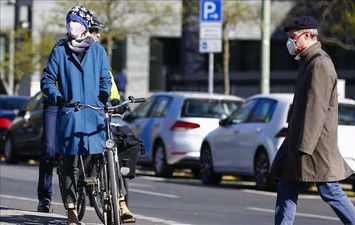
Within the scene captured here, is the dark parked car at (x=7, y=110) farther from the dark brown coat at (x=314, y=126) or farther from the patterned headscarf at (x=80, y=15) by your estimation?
the dark brown coat at (x=314, y=126)

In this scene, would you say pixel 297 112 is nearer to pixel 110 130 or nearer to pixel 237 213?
pixel 110 130

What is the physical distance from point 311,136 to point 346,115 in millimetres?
9978

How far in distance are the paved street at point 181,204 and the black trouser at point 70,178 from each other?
952mm

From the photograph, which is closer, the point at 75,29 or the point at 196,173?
the point at 75,29

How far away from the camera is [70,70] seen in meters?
11.1

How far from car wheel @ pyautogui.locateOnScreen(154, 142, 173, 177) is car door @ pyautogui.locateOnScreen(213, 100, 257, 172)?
2.08 metres

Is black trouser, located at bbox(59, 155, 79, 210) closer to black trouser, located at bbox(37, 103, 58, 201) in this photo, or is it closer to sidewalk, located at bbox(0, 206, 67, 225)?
sidewalk, located at bbox(0, 206, 67, 225)

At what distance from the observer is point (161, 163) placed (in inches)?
922

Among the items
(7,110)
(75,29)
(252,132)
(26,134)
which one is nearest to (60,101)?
(75,29)

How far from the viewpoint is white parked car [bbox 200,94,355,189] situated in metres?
19.2

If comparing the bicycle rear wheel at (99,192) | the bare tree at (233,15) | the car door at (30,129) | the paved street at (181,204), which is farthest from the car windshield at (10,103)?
the bicycle rear wheel at (99,192)

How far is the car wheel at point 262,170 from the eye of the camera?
19.5m

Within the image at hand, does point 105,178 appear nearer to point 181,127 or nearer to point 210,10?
point 181,127

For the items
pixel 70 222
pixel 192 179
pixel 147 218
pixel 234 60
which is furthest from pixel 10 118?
pixel 234 60
